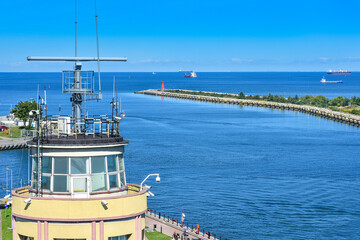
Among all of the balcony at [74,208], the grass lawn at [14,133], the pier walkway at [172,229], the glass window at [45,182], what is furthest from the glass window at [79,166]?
the grass lawn at [14,133]

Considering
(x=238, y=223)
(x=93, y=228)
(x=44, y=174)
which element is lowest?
(x=238, y=223)

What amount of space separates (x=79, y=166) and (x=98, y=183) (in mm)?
689

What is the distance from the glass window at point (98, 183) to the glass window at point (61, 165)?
675 mm

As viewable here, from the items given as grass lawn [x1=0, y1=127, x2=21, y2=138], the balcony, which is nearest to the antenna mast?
the balcony

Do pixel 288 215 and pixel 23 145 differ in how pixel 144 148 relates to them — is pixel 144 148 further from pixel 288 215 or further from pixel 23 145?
pixel 288 215

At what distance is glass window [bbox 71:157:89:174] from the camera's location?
571 inches

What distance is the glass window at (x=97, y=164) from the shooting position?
14.7 m

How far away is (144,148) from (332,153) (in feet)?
108

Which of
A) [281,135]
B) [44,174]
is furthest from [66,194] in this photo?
[281,135]

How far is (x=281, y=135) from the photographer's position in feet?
433

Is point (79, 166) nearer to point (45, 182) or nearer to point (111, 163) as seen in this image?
point (111, 163)

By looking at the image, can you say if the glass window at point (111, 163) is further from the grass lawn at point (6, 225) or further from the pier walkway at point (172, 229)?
the pier walkway at point (172, 229)

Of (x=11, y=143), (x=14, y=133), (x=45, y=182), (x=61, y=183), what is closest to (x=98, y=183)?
(x=61, y=183)

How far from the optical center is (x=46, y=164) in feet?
48.6
